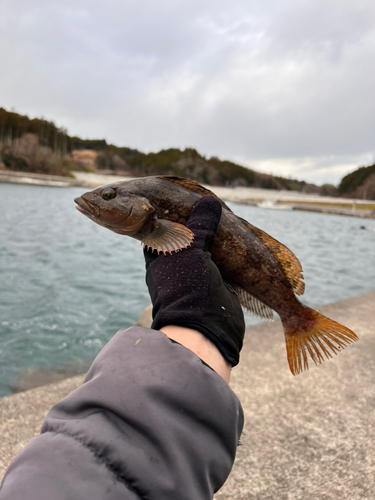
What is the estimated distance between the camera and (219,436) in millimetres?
1267

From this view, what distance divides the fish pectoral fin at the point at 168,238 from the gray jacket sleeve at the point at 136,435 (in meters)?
0.80

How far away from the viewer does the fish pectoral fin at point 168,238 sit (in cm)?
207

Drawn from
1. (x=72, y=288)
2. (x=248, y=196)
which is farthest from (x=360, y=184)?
(x=72, y=288)

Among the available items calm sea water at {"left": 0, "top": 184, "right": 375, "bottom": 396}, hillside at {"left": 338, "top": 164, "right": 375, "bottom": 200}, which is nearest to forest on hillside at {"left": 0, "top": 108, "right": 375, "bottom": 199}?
hillside at {"left": 338, "top": 164, "right": 375, "bottom": 200}

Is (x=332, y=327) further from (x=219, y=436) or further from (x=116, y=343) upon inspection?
(x=116, y=343)

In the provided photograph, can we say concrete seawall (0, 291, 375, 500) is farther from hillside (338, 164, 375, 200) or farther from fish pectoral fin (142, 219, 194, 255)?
hillside (338, 164, 375, 200)

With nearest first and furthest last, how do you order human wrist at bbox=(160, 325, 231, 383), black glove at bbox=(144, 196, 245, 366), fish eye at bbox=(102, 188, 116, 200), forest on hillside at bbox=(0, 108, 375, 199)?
human wrist at bbox=(160, 325, 231, 383), black glove at bbox=(144, 196, 245, 366), fish eye at bbox=(102, 188, 116, 200), forest on hillside at bbox=(0, 108, 375, 199)

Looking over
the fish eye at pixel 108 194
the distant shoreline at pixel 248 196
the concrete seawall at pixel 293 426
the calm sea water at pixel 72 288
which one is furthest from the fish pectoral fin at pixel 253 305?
A: the distant shoreline at pixel 248 196

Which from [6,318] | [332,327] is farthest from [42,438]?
[6,318]

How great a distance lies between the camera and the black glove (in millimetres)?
1680

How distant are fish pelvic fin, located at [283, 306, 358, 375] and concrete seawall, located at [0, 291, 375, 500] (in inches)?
39.2

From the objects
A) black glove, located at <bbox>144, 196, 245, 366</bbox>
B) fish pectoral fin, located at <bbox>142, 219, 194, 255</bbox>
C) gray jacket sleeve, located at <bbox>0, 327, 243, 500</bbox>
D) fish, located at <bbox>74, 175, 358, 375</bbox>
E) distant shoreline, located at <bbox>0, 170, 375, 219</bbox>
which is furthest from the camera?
distant shoreline, located at <bbox>0, 170, 375, 219</bbox>

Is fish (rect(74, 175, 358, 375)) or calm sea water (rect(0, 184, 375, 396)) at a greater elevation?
fish (rect(74, 175, 358, 375))

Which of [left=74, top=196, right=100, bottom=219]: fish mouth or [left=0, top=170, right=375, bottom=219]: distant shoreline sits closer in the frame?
[left=74, top=196, right=100, bottom=219]: fish mouth
